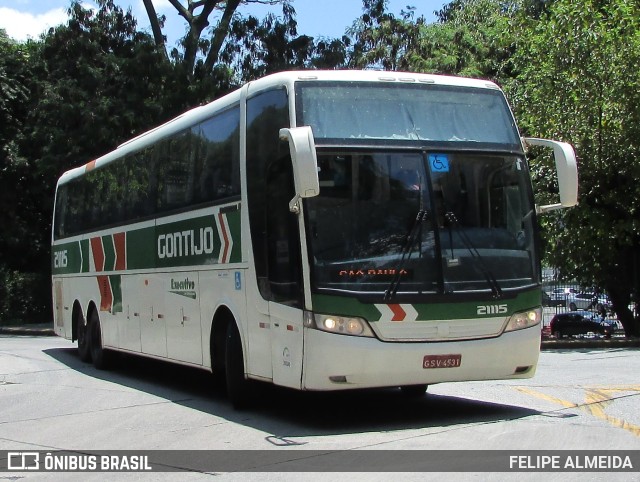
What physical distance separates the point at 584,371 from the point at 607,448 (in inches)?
275

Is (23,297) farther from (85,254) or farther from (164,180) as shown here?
(164,180)

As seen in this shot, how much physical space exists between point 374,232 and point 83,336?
10.4 meters

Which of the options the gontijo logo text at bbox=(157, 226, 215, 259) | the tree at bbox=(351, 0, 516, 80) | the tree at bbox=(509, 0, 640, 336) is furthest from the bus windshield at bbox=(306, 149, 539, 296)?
the tree at bbox=(351, 0, 516, 80)

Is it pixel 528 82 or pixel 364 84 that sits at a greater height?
pixel 528 82

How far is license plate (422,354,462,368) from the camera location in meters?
9.80

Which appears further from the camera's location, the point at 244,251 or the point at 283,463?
the point at 244,251

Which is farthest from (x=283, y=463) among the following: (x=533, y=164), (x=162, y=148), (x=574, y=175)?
(x=533, y=164)

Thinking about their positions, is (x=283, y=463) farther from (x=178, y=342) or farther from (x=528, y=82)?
(x=528, y=82)

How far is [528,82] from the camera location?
930 inches

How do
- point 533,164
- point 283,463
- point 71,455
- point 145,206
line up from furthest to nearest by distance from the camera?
point 533,164 → point 145,206 → point 71,455 → point 283,463

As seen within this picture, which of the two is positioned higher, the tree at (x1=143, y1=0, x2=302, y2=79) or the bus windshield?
the tree at (x1=143, y1=0, x2=302, y2=79)

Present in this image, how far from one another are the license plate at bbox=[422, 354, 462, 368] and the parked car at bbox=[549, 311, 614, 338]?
1979 cm

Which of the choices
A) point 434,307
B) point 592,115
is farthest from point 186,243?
point 592,115

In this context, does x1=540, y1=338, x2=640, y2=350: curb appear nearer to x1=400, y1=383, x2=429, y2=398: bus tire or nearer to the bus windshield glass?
x1=400, y1=383, x2=429, y2=398: bus tire
